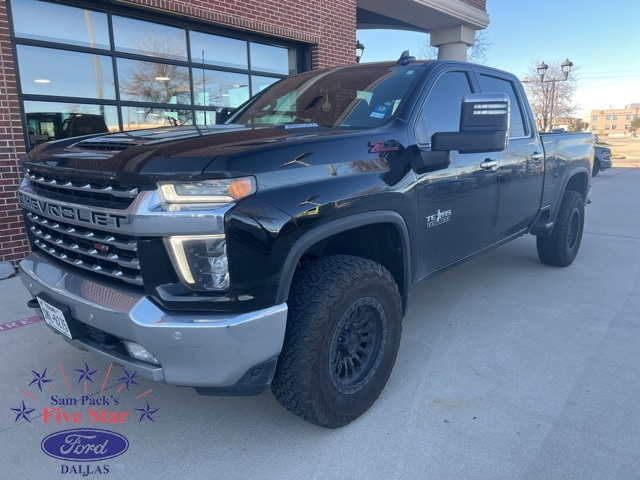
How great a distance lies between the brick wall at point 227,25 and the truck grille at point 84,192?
308 centimetres

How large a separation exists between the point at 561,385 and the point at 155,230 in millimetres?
2562

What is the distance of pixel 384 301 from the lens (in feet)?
8.63

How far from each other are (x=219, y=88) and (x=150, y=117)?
139 cm

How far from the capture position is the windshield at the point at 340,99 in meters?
2.99

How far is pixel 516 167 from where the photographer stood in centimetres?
396

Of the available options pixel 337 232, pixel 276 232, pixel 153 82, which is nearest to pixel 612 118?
pixel 153 82

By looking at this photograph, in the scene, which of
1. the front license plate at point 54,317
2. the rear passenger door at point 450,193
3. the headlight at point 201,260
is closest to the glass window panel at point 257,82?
the rear passenger door at point 450,193

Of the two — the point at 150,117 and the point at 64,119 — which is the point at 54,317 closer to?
the point at 64,119

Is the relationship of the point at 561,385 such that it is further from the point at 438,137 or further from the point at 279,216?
the point at 279,216

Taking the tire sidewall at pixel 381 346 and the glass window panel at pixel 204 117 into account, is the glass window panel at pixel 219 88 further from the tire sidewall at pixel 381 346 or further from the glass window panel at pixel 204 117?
the tire sidewall at pixel 381 346

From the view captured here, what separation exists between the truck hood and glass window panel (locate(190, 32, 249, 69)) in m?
5.03

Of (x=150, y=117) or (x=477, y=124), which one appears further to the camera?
(x=150, y=117)

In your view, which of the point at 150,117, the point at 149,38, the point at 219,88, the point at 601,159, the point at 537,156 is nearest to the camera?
the point at 537,156

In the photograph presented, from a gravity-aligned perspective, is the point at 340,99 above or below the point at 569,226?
above
